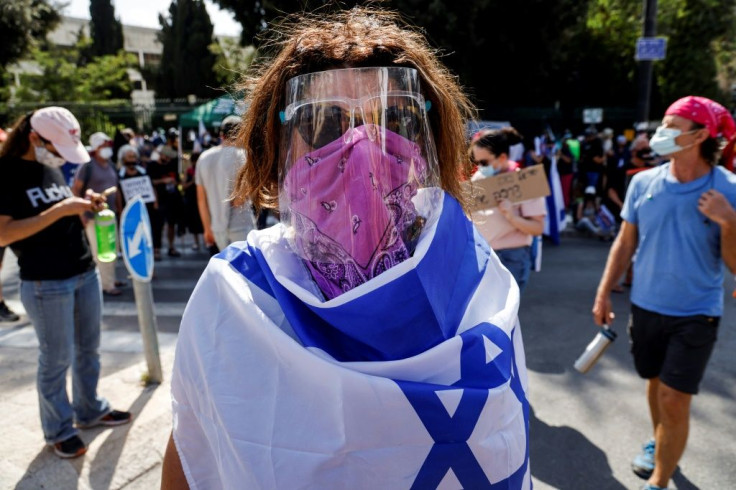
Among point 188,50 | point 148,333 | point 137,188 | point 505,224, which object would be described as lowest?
point 148,333

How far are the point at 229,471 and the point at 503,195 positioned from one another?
3164 mm

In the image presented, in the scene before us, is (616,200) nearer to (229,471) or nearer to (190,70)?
Result: (229,471)

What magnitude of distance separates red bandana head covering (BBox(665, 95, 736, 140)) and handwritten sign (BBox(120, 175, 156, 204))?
5985mm

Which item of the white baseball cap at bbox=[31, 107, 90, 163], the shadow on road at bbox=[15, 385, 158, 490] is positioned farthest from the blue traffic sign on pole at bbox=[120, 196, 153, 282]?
the shadow on road at bbox=[15, 385, 158, 490]

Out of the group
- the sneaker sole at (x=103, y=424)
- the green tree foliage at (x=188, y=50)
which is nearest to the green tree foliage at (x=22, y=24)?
the green tree foliage at (x=188, y=50)

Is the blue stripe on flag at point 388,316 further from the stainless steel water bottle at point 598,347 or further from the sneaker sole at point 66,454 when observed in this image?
the sneaker sole at point 66,454

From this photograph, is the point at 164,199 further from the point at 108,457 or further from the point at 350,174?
the point at 350,174

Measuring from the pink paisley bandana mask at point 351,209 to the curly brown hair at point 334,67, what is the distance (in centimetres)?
19

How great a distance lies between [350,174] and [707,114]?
2424mm

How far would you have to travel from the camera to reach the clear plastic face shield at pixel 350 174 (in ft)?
3.85

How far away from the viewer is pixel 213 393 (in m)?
1.12

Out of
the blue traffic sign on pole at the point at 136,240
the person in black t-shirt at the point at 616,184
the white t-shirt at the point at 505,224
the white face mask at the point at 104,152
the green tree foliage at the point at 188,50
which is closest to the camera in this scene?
the blue traffic sign on pole at the point at 136,240

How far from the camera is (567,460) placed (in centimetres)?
316

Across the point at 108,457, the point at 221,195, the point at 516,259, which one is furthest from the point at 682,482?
the point at 221,195
